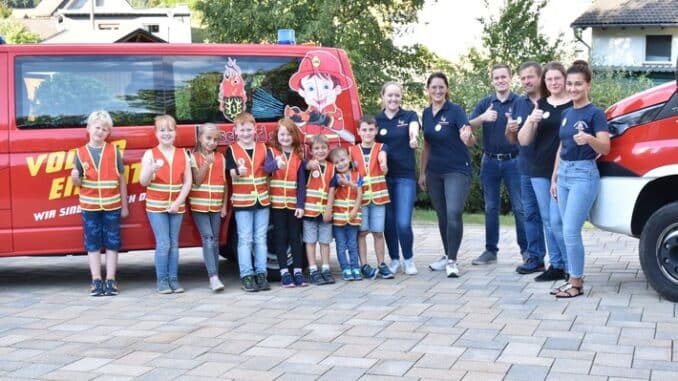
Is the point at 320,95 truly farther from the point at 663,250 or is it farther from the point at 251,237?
the point at 663,250

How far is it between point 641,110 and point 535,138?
97 cm

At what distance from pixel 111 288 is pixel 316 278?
1741 mm

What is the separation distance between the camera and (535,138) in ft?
24.9

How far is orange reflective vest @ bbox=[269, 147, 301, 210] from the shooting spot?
7684 mm

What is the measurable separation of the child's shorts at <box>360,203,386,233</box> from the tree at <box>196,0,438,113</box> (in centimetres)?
1871

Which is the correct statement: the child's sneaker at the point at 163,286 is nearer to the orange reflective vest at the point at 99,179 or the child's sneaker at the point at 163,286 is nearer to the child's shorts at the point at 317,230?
the orange reflective vest at the point at 99,179

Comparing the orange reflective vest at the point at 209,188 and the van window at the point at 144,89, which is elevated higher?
the van window at the point at 144,89

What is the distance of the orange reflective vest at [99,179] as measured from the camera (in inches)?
286

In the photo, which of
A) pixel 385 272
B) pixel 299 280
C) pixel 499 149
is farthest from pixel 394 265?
pixel 499 149

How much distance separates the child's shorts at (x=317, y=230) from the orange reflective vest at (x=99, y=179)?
5.48ft

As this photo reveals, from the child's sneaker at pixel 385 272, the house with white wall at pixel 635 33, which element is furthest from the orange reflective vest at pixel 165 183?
the house with white wall at pixel 635 33

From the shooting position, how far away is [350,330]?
6.00 meters

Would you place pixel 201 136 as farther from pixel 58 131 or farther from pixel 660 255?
pixel 660 255

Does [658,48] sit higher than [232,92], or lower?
higher
